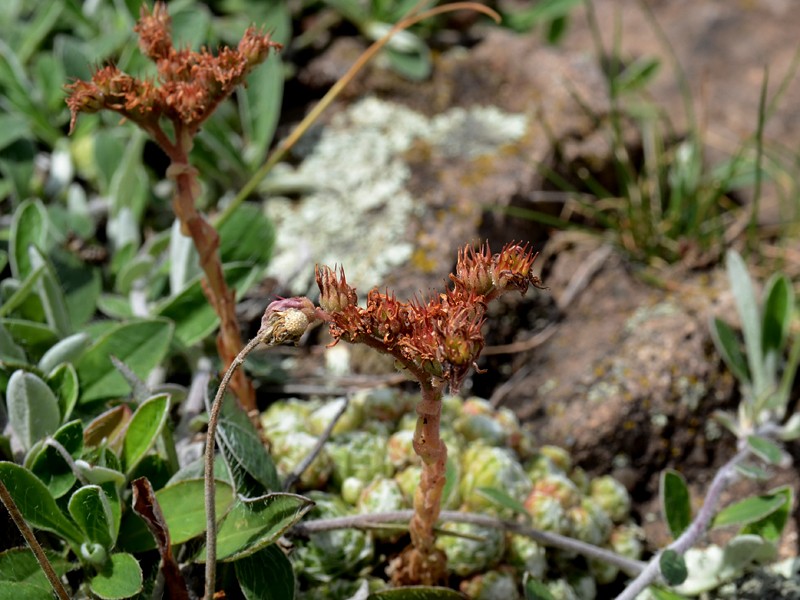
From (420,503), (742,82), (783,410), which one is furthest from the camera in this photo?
(742,82)

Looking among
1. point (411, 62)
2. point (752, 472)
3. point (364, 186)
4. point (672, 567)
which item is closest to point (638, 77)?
point (411, 62)

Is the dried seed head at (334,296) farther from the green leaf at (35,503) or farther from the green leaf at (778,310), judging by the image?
the green leaf at (778,310)

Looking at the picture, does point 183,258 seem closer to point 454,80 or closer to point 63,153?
point 63,153

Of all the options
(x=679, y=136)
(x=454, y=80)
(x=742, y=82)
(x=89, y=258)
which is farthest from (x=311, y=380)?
(x=742, y=82)

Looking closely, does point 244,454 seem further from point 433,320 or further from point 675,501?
point 675,501

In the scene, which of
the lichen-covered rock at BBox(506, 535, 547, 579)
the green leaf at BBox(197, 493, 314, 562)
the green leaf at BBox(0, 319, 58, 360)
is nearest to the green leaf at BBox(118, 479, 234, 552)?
the green leaf at BBox(197, 493, 314, 562)

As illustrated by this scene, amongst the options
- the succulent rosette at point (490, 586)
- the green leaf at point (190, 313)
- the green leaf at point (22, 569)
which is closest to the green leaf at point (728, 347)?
the succulent rosette at point (490, 586)

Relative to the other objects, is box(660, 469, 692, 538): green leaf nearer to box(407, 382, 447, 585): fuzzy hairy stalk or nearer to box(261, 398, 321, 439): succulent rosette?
box(407, 382, 447, 585): fuzzy hairy stalk
